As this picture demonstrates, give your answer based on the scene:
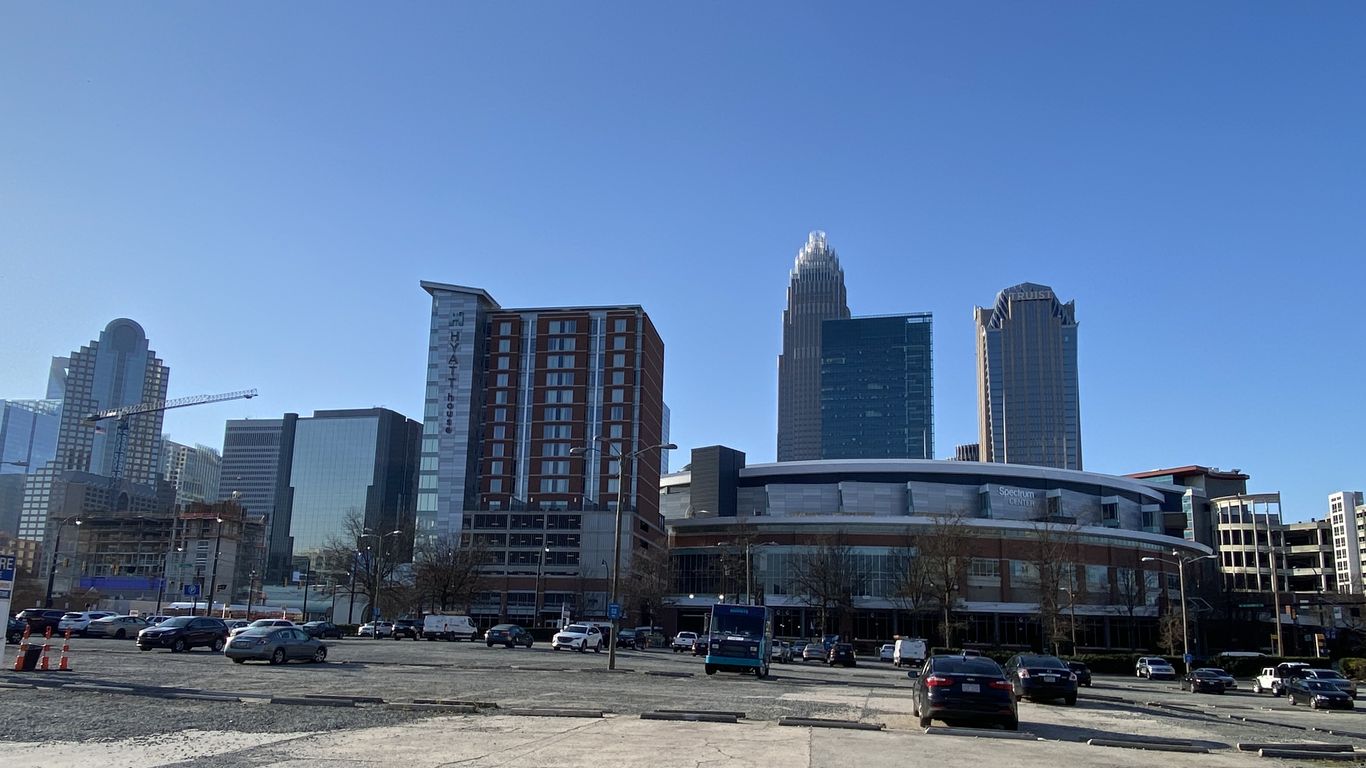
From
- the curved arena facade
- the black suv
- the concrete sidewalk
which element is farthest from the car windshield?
the curved arena facade

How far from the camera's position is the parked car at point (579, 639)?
2717 inches

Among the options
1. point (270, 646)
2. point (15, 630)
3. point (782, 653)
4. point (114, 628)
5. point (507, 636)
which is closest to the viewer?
point (270, 646)

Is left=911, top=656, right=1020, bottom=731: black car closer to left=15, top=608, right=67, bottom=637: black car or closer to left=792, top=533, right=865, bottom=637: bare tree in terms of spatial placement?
left=15, top=608, right=67, bottom=637: black car

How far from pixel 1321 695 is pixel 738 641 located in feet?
69.9

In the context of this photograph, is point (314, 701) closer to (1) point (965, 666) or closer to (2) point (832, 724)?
(2) point (832, 724)

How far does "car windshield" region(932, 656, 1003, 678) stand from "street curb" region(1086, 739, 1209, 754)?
2.66 metres

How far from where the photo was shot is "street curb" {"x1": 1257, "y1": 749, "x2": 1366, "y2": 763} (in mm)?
17828

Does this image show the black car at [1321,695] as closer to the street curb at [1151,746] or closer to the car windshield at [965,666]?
the car windshield at [965,666]

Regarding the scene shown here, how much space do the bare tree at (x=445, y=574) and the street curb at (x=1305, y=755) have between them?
91240mm

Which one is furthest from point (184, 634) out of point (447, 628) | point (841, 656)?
point (841, 656)

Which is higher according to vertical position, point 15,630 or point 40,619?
point 40,619

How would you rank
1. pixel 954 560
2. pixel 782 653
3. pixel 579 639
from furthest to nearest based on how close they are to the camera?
pixel 954 560 → pixel 579 639 → pixel 782 653

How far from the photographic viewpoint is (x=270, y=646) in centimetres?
3738

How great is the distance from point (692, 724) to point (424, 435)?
127765mm
